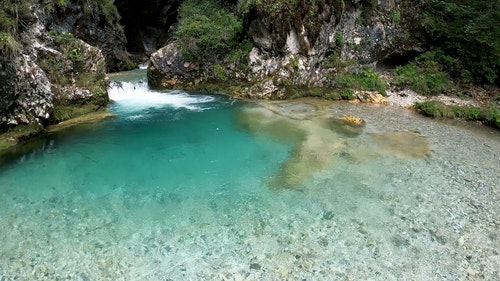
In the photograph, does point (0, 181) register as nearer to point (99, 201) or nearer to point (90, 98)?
point (99, 201)

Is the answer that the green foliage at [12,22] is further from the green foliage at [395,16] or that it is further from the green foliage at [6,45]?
the green foliage at [395,16]

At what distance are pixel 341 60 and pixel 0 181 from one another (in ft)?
42.9

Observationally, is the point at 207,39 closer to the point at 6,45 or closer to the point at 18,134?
the point at 6,45

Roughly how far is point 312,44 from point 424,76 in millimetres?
5124

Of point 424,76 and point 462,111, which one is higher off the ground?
point 424,76

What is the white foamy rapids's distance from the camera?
1274 cm

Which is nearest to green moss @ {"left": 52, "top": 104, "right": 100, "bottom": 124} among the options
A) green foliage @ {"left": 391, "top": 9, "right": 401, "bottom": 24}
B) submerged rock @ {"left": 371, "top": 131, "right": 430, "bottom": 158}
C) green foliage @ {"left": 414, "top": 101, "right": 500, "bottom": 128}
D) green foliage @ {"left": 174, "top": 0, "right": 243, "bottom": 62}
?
green foliage @ {"left": 174, "top": 0, "right": 243, "bottom": 62}

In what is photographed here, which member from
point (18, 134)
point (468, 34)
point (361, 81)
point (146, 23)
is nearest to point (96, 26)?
point (146, 23)

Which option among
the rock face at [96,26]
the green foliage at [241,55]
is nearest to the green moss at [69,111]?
the green foliage at [241,55]

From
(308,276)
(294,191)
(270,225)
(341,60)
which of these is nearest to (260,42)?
(341,60)

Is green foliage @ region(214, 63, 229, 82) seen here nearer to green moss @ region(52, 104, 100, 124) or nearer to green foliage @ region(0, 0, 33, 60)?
green moss @ region(52, 104, 100, 124)

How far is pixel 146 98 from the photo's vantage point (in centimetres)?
1395

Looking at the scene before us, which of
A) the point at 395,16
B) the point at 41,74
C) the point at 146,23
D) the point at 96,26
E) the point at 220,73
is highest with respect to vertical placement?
the point at 146,23

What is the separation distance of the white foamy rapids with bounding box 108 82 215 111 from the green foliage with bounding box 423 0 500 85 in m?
10.9
